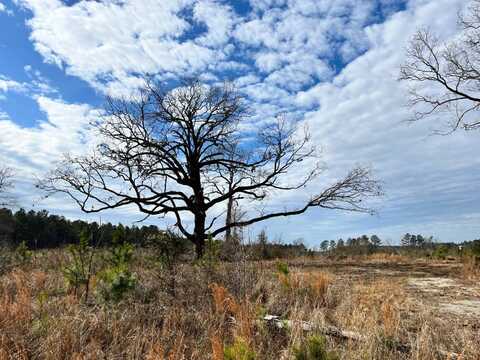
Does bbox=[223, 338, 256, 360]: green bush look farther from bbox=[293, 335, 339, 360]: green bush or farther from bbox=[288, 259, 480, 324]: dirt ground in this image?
bbox=[288, 259, 480, 324]: dirt ground

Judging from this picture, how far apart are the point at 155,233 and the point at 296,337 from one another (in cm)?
492

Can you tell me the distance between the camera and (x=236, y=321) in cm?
473

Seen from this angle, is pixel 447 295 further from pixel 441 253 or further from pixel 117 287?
pixel 441 253

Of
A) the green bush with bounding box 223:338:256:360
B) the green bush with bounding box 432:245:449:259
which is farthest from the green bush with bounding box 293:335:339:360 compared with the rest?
the green bush with bounding box 432:245:449:259

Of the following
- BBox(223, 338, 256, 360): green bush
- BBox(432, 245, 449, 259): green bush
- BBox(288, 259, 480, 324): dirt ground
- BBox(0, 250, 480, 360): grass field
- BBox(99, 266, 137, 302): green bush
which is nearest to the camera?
BBox(223, 338, 256, 360): green bush

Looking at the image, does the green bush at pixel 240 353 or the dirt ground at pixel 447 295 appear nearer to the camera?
the green bush at pixel 240 353

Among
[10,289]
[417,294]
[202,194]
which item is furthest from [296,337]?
[202,194]

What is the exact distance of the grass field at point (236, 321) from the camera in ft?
12.7


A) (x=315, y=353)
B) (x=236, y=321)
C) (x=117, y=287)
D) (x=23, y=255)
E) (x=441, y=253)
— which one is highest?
(x=441, y=253)

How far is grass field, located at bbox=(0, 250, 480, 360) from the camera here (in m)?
3.86

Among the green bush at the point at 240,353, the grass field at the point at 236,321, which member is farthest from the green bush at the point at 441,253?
the green bush at the point at 240,353

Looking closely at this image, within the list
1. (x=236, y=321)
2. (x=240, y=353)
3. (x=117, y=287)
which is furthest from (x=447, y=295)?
(x=240, y=353)

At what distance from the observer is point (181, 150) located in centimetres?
1789

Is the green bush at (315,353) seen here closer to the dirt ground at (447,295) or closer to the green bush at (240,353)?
the green bush at (240,353)
